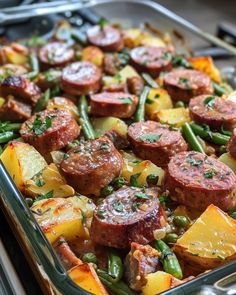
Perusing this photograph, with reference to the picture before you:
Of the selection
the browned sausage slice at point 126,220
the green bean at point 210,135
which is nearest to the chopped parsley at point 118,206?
the browned sausage slice at point 126,220

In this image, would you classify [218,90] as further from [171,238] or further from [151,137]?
[171,238]

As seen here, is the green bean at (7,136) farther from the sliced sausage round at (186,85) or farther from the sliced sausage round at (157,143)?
the sliced sausage round at (186,85)

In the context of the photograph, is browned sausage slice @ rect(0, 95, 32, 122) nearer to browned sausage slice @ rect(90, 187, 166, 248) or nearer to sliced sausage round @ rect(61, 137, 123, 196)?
sliced sausage round @ rect(61, 137, 123, 196)

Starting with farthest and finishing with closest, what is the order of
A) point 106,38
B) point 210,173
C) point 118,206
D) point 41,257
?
point 106,38, point 210,173, point 118,206, point 41,257

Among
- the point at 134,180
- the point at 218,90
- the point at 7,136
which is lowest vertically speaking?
the point at 7,136

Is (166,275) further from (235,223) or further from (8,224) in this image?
(8,224)

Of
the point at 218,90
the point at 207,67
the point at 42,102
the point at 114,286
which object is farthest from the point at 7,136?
the point at 207,67
